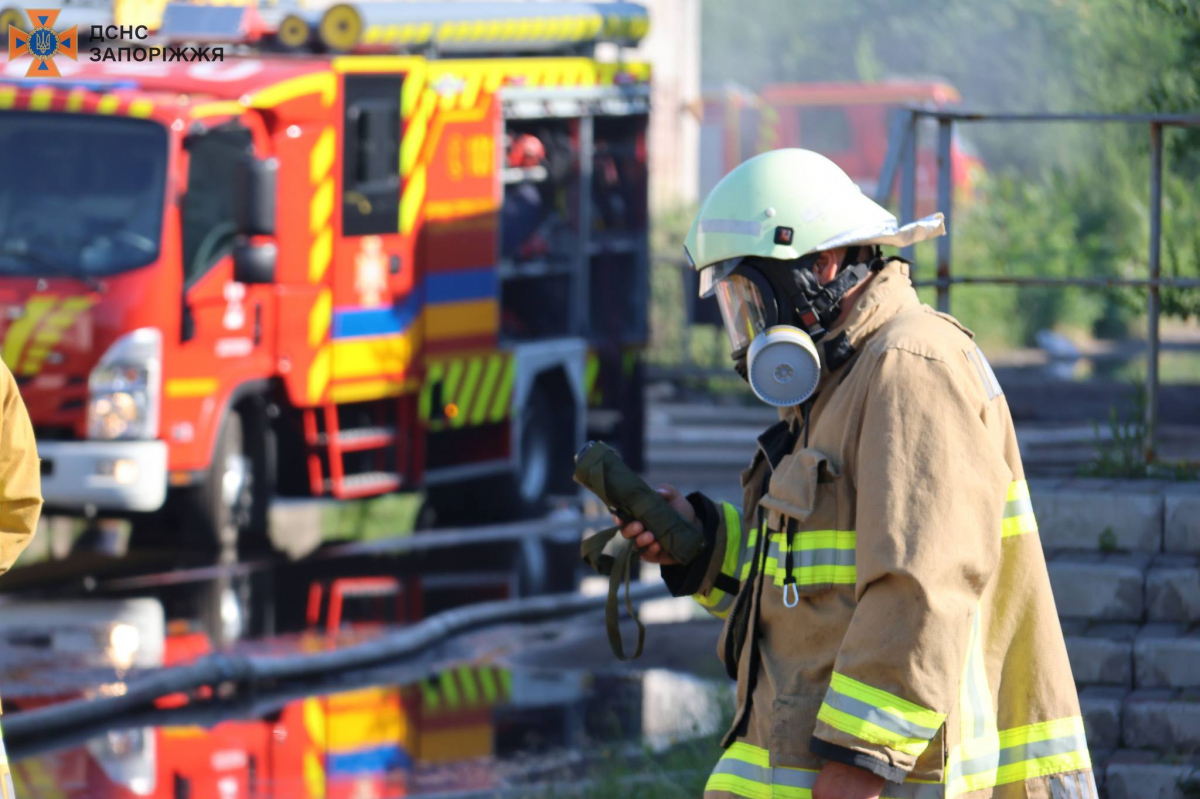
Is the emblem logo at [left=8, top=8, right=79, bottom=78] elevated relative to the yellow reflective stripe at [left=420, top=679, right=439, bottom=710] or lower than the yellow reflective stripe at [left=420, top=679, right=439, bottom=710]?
elevated

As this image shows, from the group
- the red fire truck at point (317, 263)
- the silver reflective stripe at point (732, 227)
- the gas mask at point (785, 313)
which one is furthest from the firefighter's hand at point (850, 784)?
the red fire truck at point (317, 263)

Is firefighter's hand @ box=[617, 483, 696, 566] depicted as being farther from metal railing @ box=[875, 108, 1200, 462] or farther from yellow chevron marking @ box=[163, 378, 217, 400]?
yellow chevron marking @ box=[163, 378, 217, 400]

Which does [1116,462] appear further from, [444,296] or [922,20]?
[922,20]

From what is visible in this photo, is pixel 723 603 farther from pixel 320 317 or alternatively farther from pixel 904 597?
pixel 320 317

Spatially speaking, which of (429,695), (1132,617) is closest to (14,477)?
(1132,617)

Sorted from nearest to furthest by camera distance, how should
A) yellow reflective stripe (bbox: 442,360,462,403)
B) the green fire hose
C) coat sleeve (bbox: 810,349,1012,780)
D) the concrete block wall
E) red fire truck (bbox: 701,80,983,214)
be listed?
coat sleeve (bbox: 810,349,1012,780) → the green fire hose → the concrete block wall → yellow reflective stripe (bbox: 442,360,462,403) → red fire truck (bbox: 701,80,983,214)

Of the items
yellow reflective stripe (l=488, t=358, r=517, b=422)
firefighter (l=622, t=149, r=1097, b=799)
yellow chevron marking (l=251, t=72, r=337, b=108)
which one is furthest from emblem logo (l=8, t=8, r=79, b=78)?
firefighter (l=622, t=149, r=1097, b=799)

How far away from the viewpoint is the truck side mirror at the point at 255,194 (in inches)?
391

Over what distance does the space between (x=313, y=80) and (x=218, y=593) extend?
9.85 feet

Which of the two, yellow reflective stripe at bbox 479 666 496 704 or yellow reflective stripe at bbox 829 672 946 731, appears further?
yellow reflective stripe at bbox 479 666 496 704

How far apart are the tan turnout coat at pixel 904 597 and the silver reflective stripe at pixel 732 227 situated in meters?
0.22

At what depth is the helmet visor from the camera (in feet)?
10.6

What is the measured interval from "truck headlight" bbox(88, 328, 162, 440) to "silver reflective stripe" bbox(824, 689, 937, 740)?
7319 millimetres

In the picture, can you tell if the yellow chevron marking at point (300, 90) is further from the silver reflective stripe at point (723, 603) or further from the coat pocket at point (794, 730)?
the coat pocket at point (794, 730)
